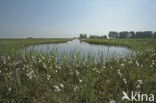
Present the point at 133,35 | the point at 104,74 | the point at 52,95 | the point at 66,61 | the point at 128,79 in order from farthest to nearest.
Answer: the point at 133,35
the point at 66,61
the point at 104,74
the point at 128,79
the point at 52,95

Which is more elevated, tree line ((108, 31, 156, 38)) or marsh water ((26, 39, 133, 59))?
tree line ((108, 31, 156, 38))

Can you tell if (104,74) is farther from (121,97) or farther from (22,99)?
(22,99)

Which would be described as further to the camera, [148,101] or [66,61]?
[66,61]

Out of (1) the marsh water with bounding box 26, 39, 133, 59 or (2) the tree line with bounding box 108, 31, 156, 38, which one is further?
(2) the tree line with bounding box 108, 31, 156, 38

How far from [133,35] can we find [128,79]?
108693mm

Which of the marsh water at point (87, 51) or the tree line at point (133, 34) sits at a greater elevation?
the tree line at point (133, 34)

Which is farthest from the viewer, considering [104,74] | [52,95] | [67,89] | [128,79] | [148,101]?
[104,74]

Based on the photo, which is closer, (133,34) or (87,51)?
(87,51)

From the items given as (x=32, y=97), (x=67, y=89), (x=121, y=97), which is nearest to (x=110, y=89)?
(x=121, y=97)

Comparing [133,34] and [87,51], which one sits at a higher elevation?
[133,34]

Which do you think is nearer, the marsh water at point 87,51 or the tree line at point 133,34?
the marsh water at point 87,51

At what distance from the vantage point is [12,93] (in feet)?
9.07

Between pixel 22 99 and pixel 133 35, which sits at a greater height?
pixel 133 35

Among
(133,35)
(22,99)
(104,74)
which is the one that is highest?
(133,35)
